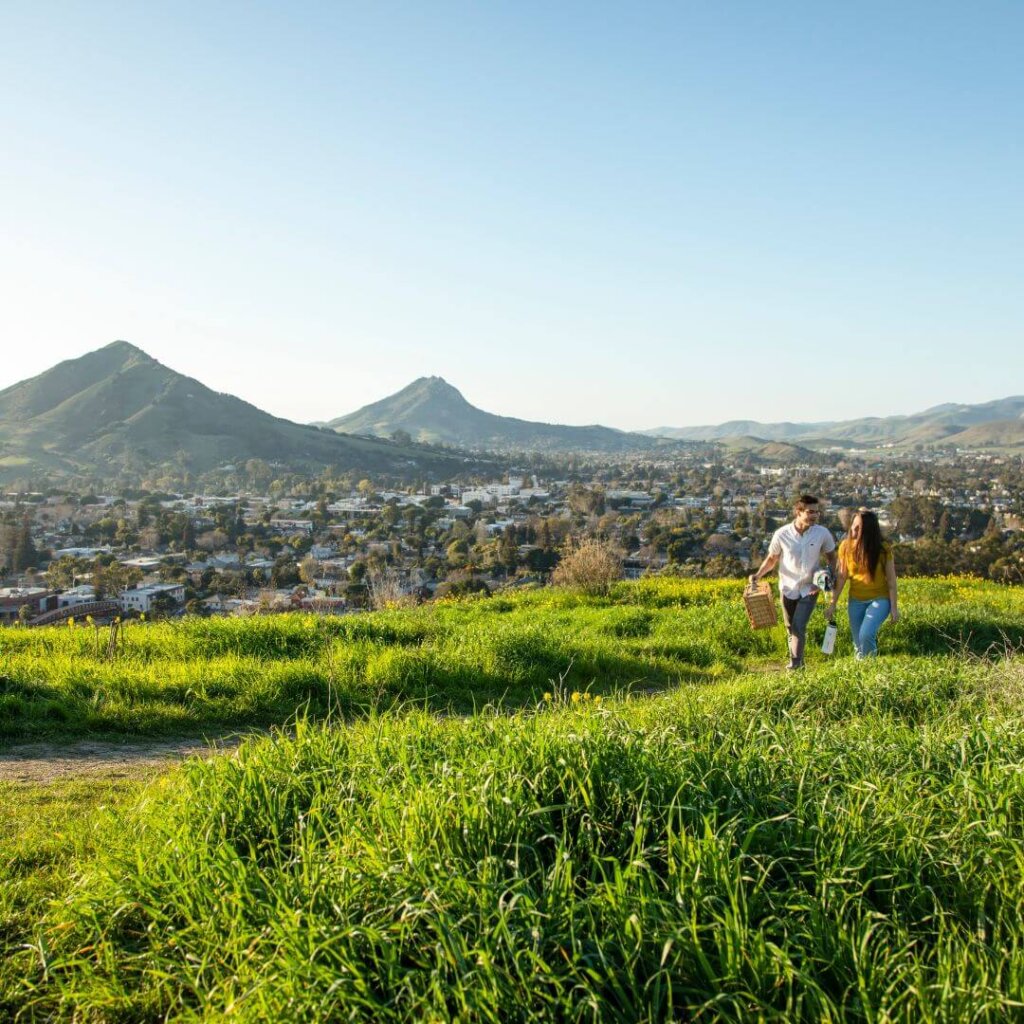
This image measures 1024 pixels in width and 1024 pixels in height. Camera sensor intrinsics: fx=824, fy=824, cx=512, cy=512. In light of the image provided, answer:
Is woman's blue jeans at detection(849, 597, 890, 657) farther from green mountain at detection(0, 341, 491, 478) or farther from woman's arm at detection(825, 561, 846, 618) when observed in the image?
green mountain at detection(0, 341, 491, 478)

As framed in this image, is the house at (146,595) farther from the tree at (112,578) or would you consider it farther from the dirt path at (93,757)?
the dirt path at (93,757)

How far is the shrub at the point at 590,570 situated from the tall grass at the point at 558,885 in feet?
33.6

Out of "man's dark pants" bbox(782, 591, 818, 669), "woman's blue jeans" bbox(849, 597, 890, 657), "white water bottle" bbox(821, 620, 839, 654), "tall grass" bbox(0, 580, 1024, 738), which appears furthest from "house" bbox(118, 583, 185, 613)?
"woman's blue jeans" bbox(849, 597, 890, 657)

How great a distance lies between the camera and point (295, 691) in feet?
23.4

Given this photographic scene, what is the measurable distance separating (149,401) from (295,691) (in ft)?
326

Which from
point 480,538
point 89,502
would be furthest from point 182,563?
point 89,502

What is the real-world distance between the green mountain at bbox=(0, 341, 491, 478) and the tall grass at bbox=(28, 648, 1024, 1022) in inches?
2714

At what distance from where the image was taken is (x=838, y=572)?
805 centimetres

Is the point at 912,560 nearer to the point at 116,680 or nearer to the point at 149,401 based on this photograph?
the point at 116,680

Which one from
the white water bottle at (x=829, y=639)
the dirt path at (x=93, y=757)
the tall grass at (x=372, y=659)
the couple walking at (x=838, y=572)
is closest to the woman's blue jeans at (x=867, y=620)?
the couple walking at (x=838, y=572)

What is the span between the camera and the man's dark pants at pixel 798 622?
26.6ft

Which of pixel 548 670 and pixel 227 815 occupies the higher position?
pixel 227 815

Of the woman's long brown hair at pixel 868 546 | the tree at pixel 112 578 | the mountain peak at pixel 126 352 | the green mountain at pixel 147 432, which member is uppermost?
the mountain peak at pixel 126 352

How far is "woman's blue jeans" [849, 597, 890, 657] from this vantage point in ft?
26.4
